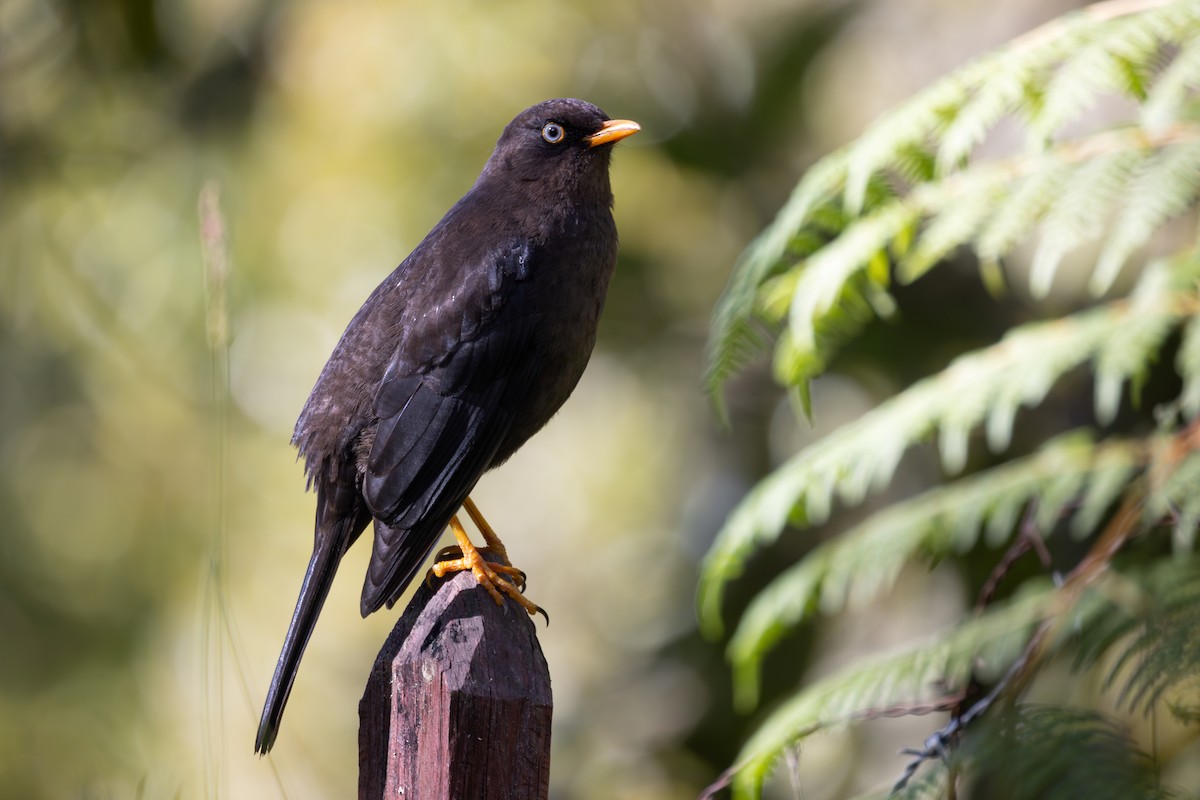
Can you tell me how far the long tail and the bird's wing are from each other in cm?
10

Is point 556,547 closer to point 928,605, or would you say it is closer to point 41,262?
point 928,605

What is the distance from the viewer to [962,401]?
3135 millimetres

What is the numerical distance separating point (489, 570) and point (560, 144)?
4.40 feet

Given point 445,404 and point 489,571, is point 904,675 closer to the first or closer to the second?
point 489,571

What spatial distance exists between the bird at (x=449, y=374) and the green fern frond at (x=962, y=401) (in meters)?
0.67

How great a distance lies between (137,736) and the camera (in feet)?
25.0

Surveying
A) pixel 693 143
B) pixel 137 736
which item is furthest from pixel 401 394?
pixel 137 736

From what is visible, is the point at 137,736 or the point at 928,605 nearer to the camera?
the point at 928,605

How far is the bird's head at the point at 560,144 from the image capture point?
10.8 feet

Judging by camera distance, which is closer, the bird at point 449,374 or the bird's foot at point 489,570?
the bird's foot at point 489,570

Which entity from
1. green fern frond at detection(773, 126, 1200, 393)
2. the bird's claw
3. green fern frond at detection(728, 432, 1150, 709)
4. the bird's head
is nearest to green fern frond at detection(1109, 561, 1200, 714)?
green fern frond at detection(728, 432, 1150, 709)

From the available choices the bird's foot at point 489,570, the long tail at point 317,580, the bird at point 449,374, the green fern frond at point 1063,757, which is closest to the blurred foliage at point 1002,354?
the green fern frond at point 1063,757

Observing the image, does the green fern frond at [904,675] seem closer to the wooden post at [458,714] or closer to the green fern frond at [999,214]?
the green fern frond at [999,214]

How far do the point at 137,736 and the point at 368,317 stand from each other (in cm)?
566
